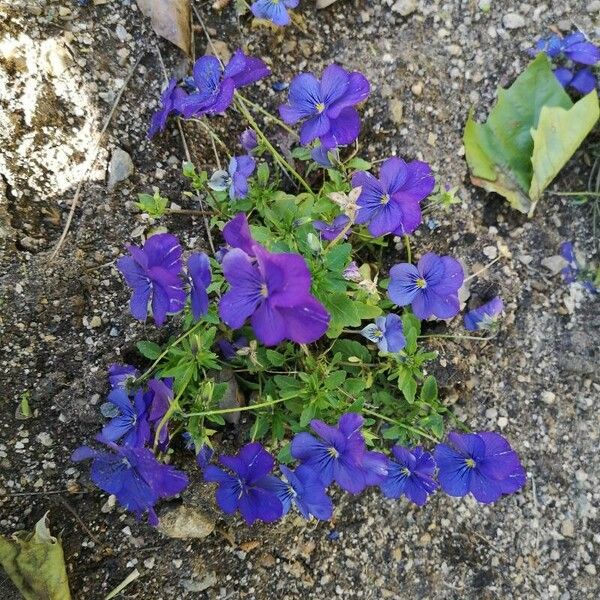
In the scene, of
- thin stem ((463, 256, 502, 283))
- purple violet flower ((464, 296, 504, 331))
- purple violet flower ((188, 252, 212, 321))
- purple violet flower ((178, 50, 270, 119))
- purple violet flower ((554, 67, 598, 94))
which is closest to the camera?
purple violet flower ((188, 252, 212, 321))

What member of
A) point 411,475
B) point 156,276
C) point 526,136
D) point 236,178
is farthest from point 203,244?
point 526,136

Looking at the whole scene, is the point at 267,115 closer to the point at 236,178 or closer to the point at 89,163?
the point at 236,178

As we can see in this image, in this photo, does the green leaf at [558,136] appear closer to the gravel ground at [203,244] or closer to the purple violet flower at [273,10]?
the gravel ground at [203,244]

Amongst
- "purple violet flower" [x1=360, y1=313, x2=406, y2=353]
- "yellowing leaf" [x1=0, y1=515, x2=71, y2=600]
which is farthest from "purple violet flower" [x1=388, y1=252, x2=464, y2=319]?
"yellowing leaf" [x1=0, y1=515, x2=71, y2=600]

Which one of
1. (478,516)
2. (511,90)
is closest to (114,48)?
(511,90)

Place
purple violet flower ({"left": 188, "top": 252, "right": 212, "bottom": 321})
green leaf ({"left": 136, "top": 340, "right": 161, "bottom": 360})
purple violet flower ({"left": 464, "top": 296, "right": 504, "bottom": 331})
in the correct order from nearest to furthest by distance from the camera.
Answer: purple violet flower ({"left": 188, "top": 252, "right": 212, "bottom": 321}) → green leaf ({"left": 136, "top": 340, "right": 161, "bottom": 360}) → purple violet flower ({"left": 464, "top": 296, "right": 504, "bottom": 331})

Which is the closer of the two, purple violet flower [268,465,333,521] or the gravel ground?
purple violet flower [268,465,333,521]

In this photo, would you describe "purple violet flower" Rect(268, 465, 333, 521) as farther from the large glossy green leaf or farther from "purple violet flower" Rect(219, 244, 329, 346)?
the large glossy green leaf

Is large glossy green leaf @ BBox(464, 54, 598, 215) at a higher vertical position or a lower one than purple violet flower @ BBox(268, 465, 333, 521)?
higher
